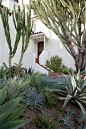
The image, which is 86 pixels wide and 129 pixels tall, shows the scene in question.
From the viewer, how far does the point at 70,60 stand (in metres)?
9.12

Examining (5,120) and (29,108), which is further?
(29,108)

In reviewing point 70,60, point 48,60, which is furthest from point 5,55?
point 70,60

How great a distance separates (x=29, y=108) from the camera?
1987mm

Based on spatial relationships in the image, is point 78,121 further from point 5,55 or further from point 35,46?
point 35,46

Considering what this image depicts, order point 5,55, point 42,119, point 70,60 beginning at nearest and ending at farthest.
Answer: point 42,119, point 5,55, point 70,60

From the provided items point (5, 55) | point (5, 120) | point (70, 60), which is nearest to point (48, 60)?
point (70, 60)

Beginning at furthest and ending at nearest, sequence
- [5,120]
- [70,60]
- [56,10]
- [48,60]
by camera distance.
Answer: [48,60] < [70,60] < [56,10] < [5,120]

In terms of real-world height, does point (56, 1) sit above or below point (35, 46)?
above

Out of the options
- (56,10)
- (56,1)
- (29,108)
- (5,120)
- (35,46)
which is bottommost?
(29,108)

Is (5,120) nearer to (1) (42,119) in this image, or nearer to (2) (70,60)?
(1) (42,119)

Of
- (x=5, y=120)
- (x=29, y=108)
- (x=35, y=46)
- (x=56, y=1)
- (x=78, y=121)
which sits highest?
(x=56, y=1)

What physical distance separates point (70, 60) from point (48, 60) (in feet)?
7.01

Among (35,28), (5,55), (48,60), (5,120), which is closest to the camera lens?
(5,120)

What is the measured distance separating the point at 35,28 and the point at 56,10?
638 centimetres
